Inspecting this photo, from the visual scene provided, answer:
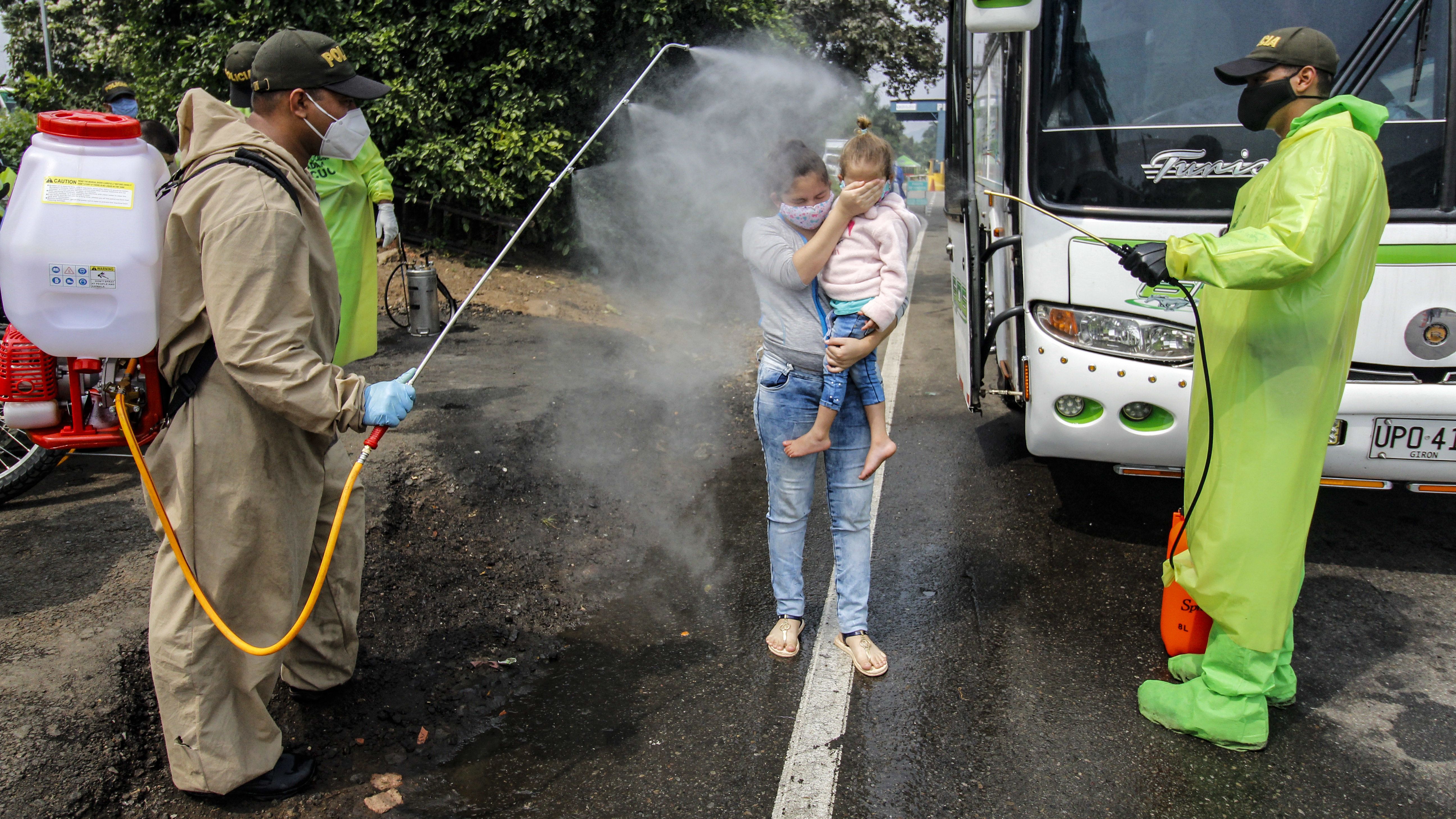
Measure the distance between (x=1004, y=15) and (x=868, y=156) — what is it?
4.63 feet

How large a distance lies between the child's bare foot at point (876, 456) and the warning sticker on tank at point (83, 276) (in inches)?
90.1

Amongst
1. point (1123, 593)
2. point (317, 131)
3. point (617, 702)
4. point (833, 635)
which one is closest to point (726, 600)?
point (833, 635)

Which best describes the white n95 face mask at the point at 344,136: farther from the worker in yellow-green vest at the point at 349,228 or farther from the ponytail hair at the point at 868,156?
the ponytail hair at the point at 868,156

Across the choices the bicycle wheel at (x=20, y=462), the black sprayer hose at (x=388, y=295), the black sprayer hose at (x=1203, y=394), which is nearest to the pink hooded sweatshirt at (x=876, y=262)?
the black sprayer hose at (x=1203, y=394)

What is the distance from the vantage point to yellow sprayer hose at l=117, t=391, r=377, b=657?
2449 millimetres

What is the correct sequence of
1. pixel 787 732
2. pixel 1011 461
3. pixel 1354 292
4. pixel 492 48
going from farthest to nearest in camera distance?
pixel 492 48, pixel 1011 461, pixel 787 732, pixel 1354 292

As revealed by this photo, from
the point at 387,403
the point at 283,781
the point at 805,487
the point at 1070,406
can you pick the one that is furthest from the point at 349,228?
the point at 1070,406

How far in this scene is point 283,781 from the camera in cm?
269

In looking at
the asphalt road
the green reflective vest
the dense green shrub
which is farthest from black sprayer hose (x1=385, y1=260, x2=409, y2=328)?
the asphalt road

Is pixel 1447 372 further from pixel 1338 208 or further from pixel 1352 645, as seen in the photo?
pixel 1338 208

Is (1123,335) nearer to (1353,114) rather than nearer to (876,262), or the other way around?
(1353,114)

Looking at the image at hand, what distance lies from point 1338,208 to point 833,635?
7.17 feet

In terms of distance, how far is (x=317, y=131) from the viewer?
9.32 ft

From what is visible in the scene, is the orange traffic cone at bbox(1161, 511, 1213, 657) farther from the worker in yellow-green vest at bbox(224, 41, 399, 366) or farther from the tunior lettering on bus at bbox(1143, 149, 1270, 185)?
the worker in yellow-green vest at bbox(224, 41, 399, 366)
